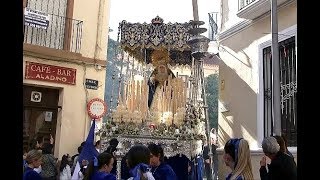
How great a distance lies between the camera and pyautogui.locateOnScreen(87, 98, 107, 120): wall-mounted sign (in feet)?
37.9

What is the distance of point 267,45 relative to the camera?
748 cm

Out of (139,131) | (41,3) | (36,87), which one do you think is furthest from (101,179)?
(41,3)

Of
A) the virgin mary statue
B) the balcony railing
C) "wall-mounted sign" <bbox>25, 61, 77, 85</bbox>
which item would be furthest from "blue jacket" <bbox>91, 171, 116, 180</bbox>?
the balcony railing

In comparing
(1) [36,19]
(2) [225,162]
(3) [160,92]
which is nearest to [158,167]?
(2) [225,162]

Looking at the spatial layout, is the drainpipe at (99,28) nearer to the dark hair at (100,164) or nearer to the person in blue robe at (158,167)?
the person in blue robe at (158,167)

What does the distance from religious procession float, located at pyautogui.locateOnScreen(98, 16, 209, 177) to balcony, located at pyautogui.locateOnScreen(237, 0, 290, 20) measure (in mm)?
1121

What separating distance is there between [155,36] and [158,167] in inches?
181

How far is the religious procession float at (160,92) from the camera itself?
7.20m

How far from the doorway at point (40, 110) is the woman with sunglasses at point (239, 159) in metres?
8.57

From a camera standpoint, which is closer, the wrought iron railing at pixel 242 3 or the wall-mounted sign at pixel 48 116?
the wrought iron railing at pixel 242 3

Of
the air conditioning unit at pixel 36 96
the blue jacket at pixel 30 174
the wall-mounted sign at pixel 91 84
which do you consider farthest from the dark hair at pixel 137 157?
the wall-mounted sign at pixel 91 84
